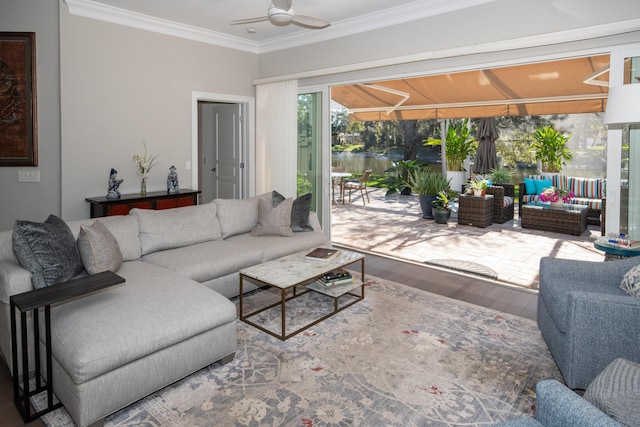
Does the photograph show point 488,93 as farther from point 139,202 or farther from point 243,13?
point 139,202

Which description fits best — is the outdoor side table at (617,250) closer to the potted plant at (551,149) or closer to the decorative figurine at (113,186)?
the decorative figurine at (113,186)

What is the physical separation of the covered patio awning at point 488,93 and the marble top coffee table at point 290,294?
2945mm

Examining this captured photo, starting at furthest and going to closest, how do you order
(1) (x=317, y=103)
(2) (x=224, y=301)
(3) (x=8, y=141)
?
1. (1) (x=317, y=103)
2. (3) (x=8, y=141)
3. (2) (x=224, y=301)

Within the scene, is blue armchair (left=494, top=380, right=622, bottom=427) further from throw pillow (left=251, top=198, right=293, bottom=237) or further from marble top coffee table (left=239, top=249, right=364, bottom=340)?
throw pillow (left=251, top=198, right=293, bottom=237)

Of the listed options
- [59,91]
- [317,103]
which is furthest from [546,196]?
[59,91]

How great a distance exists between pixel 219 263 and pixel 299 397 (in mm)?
1639

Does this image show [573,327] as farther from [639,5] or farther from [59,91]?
[59,91]

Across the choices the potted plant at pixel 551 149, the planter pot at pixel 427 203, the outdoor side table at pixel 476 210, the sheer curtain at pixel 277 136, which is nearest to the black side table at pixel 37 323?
the sheer curtain at pixel 277 136

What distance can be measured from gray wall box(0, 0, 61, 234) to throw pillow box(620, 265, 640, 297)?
5.46 metres

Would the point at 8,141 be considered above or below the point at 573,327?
above

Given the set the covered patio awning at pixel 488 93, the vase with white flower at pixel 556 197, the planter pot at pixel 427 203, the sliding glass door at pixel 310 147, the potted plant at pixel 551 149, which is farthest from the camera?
the potted plant at pixel 551 149

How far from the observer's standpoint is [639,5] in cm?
351

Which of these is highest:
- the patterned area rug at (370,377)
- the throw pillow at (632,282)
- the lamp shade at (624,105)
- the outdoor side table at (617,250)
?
the lamp shade at (624,105)

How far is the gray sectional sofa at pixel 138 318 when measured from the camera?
2207mm
